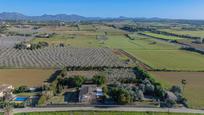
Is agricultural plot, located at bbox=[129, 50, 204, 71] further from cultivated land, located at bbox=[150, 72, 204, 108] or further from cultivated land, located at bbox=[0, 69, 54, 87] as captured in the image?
cultivated land, located at bbox=[0, 69, 54, 87]

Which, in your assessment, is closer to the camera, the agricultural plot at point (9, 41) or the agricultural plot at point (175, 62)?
the agricultural plot at point (175, 62)

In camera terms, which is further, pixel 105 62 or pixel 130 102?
pixel 105 62

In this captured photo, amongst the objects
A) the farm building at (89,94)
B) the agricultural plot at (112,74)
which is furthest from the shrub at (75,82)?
the agricultural plot at (112,74)

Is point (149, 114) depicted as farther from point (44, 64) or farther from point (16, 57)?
point (16, 57)

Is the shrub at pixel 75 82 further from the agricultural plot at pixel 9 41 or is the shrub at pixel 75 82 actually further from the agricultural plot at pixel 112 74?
the agricultural plot at pixel 9 41

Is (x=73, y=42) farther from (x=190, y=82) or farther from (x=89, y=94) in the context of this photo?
(x=89, y=94)

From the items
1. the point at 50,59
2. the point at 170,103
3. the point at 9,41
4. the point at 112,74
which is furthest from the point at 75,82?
the point at 9,41

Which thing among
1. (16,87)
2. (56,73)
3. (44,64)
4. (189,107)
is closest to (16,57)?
(44,64)
